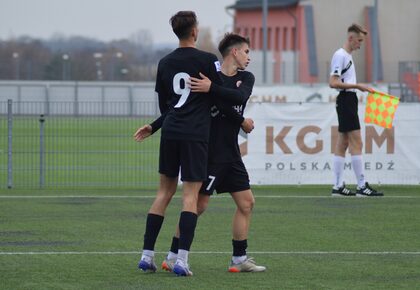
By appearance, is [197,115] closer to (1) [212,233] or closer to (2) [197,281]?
(2) [197,281]

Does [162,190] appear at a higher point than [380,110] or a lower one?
lower

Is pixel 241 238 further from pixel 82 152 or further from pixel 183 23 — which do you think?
pixel 82 152

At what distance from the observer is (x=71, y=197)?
17.3 meters

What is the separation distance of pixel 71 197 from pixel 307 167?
3.67 m

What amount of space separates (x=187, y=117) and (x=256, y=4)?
5585cm

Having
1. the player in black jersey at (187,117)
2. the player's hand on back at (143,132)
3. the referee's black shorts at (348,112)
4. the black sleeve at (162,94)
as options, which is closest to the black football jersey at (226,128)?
the player in black jersey at (187,117)

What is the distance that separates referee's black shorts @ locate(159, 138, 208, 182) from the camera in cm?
957

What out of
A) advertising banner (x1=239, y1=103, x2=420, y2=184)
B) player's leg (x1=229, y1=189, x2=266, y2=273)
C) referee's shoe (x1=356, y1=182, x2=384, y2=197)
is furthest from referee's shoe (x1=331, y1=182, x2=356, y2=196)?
player's leg (x1=229, y1=189, x2=266, y2=273)

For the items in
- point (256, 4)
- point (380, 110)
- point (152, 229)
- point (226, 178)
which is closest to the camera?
point (152, 229)

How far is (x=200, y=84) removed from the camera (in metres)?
9.48

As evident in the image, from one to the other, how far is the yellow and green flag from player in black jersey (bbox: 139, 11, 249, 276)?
8535 millimetres

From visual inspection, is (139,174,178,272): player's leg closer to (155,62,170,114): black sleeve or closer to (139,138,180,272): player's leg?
(139,138,180,272): player's leg

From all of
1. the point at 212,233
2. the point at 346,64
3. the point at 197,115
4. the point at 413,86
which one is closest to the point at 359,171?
the point at 346,64

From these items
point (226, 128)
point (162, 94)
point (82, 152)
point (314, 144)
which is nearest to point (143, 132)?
point (162, 94)
